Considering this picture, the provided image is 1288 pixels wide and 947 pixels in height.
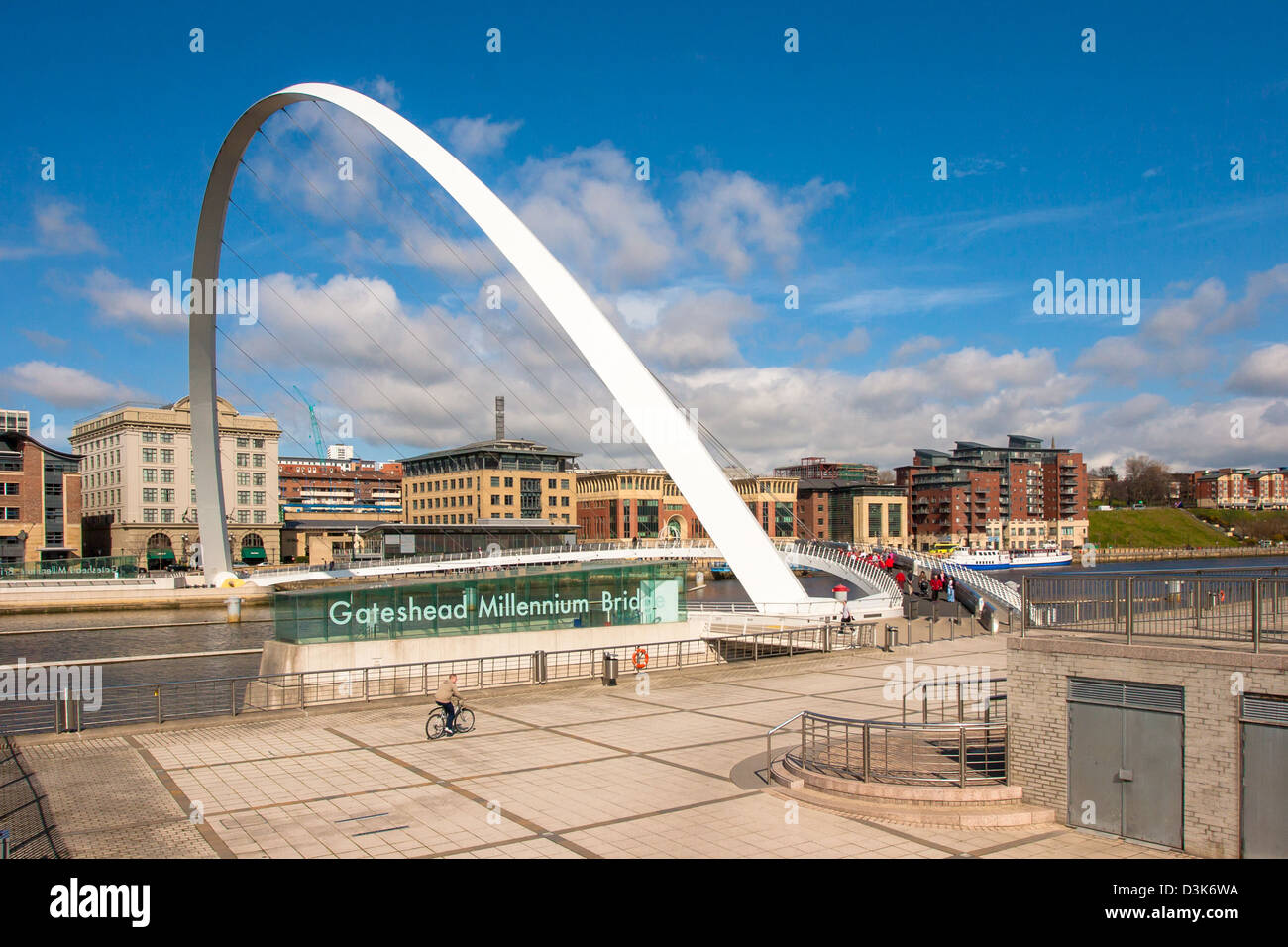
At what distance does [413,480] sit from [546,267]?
8538 centimetres

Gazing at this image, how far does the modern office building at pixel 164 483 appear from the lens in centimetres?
8688

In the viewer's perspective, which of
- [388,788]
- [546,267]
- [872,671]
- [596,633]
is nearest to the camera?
[388,788]

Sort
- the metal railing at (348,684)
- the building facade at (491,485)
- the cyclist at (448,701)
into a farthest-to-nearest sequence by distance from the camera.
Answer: the building facade at (491,485) < the metal railing at (348,684) < the cyclist at (448,701)

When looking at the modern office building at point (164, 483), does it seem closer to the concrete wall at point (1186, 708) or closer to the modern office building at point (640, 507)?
the modern office building at point (640, 507)

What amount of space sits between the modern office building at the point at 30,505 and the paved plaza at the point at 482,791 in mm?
74883

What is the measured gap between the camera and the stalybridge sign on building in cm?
1994

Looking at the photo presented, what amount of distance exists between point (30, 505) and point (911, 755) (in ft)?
280

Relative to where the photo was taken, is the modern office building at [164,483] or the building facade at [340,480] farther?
the building facade at [340,480]

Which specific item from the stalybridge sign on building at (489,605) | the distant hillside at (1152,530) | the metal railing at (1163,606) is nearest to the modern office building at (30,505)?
the stalybridge sign on building at (489,605)

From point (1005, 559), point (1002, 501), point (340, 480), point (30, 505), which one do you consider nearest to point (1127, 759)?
point (30, 505)

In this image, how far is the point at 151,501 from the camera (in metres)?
88.0

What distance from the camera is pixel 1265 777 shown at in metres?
7.95
